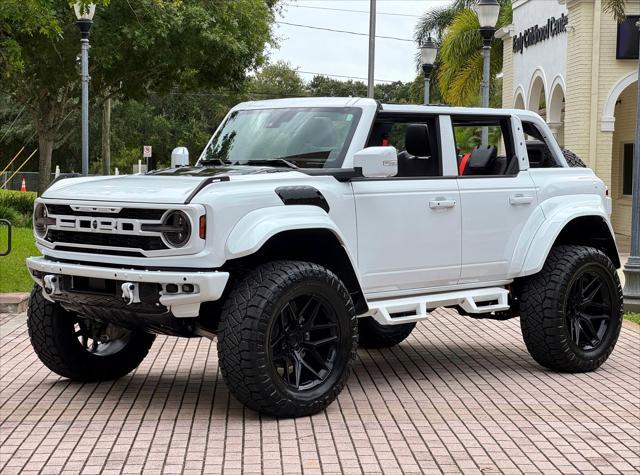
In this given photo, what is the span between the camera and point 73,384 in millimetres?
8664

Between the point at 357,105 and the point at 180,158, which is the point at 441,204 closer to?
the point at 357,105

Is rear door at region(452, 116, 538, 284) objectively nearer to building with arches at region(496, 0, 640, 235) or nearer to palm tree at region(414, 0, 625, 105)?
building with arches at region(496, 0, 640, 235)

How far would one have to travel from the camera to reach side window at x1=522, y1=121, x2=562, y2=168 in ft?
Answer: 32.2

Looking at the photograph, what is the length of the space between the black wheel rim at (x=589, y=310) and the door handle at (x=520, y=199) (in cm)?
71

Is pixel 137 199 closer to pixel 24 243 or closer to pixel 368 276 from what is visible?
pixel 368 276

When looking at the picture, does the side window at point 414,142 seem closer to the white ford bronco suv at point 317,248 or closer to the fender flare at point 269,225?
the white ford bronco suv at point 317,248

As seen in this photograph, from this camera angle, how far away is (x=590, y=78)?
2438 cm

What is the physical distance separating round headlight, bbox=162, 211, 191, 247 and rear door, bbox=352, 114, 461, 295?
4.46 ft

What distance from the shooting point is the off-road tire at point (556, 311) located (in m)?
9.11

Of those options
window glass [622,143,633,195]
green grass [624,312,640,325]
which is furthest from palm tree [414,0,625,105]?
green grass [624,312,640,325]

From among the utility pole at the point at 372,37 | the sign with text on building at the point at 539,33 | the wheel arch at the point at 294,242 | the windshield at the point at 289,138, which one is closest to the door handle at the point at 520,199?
the windshield at the point at 289,138

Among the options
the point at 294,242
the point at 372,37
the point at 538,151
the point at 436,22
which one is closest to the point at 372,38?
the point at 372,37

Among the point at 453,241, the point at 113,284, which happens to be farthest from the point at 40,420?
the point at 453,241

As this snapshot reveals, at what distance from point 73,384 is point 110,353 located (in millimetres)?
344
